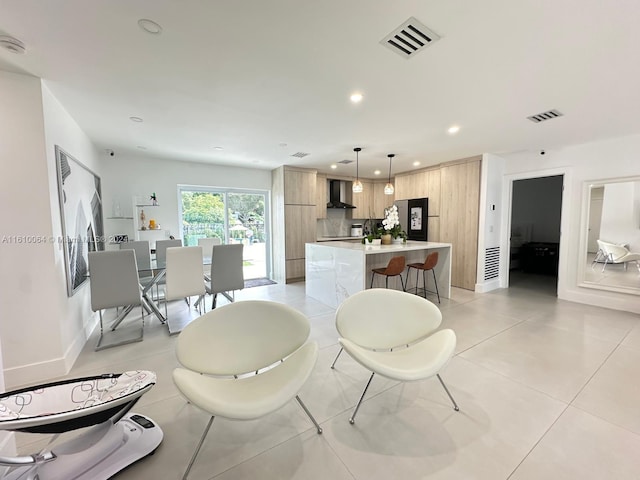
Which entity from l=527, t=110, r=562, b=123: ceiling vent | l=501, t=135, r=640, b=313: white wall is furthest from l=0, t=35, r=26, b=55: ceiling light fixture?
l=501, t=135, r=640, b=313: white wall

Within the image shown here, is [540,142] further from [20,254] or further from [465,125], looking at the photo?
[20,254]

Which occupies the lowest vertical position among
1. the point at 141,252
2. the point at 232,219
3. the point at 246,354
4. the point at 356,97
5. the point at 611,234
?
the point at 246,354

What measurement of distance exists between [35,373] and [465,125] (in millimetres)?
5152

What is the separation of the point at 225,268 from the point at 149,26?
101 inches

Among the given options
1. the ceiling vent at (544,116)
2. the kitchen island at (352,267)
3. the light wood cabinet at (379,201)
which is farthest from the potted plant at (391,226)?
the light wood cabinet at (379,201)

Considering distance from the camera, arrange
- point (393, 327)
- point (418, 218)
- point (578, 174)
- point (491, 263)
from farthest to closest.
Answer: point (418, 218), point (491, 263), point (578, 174), point (393, 327)

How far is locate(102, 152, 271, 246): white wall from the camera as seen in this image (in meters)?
4.53

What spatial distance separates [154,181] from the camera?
4875 millimetres

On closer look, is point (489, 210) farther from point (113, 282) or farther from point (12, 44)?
point (12, 44)

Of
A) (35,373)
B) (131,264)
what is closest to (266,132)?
(131,264)

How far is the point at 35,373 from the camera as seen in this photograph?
7.34 feet

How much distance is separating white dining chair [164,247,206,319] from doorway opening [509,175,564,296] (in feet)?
23.7

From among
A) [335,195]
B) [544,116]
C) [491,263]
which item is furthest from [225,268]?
[491,263]

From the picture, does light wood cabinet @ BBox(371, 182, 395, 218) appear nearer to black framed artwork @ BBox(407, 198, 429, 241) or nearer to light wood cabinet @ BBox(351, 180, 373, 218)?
light wood cabinet @ BBox(351, 180, 373, 218)
